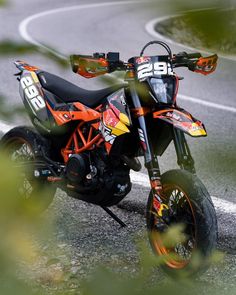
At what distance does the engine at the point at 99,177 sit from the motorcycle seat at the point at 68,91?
0.85 feet

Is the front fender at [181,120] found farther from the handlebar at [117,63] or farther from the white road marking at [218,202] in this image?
the white road marking at [218,202]

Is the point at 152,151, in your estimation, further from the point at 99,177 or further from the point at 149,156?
Answer: the point at 99,177

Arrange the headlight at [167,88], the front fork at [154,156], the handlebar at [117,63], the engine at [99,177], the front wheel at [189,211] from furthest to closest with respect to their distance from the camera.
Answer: the engine at [99,177] → the front fork at [154,156] → the headlight at [167,88] → the front wheel at [189,211] → the handlebar at [117,63]

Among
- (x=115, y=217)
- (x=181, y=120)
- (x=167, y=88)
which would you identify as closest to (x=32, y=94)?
(x=115, y=217)

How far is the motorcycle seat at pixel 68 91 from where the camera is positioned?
11.1 ft

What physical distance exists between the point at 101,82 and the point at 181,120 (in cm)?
181

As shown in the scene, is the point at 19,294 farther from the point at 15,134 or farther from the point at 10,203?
the point at 15,134

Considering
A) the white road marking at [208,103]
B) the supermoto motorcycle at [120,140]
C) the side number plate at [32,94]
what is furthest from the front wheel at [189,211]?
the white road marking at [208,103]

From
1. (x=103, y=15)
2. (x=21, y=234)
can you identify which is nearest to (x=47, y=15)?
(x=103, y=15)

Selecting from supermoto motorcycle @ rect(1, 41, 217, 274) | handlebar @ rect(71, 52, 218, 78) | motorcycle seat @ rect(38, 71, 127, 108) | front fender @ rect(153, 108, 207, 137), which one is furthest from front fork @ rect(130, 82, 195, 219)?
motorcycle seat @ rect(38, 71, 127, 108)

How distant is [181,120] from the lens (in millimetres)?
2939

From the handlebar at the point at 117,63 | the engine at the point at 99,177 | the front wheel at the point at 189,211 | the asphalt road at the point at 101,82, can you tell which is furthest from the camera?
the engine at the point at 99,177

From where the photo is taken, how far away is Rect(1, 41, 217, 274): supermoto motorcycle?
2.85 meters

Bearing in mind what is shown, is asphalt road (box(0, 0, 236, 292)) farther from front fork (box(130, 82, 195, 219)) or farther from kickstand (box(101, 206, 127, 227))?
front fork (box(130, 82, 195, 219))
